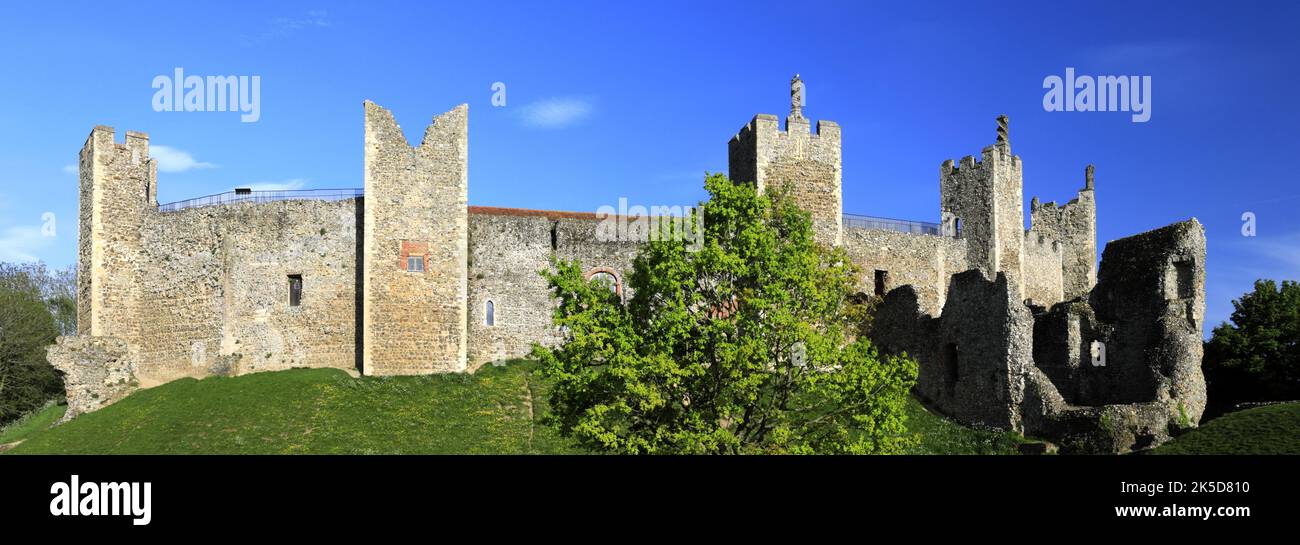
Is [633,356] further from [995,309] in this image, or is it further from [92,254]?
[92,254]

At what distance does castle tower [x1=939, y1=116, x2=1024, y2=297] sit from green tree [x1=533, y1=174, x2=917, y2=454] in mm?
25163

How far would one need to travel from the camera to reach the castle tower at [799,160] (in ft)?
128

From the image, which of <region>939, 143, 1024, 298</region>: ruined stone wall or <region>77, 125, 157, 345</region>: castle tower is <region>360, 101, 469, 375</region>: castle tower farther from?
<region>939, 143, 1024, 298</region>: ruined stone wall

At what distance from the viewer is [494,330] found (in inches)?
1510

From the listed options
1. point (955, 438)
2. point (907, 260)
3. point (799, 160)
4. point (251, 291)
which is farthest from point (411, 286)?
point (907, 260)

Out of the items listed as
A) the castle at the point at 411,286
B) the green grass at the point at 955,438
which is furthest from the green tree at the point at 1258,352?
the green grass at the point at 955,438

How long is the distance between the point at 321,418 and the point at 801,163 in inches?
701

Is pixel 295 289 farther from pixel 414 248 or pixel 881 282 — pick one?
pixel 881 282

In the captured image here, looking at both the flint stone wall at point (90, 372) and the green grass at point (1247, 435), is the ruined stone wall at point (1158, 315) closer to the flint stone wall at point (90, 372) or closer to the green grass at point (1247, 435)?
the green grass at point (1247, 435)

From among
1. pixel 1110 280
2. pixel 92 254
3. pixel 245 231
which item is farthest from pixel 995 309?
pixel 92 254

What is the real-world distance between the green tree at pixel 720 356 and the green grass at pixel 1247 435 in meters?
9.34

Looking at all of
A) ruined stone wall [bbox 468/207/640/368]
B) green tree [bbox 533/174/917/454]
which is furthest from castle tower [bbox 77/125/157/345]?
green tree [bbox 533/174/917/454]

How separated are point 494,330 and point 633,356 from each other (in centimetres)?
1725

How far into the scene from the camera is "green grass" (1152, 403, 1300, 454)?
26672mm
